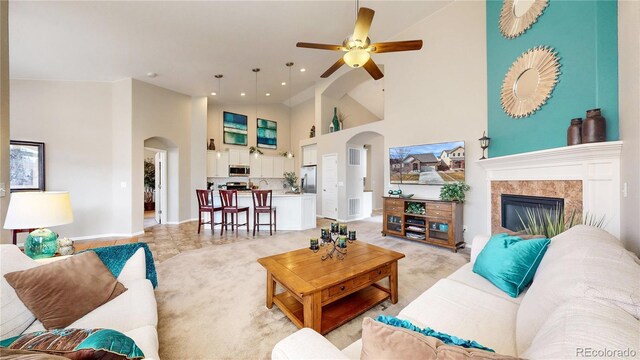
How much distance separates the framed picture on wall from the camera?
430cm

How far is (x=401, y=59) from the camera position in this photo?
4867mm

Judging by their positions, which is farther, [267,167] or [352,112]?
[267,167]

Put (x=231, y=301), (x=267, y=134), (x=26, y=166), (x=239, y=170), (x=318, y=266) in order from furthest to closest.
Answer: (x=267, y=134) < (x=239, y=170) < (x=26, y=166) < (x=231, y=301) < (x=318, y=266)

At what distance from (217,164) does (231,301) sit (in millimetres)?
5788

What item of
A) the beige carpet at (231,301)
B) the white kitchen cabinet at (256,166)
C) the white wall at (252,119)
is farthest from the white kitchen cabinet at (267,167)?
the beige carpet at (231,301)

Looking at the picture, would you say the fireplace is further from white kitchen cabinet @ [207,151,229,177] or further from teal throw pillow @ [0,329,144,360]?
white kitchen cabinet @ [207,151,229,177]

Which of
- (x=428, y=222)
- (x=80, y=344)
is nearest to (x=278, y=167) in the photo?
(x=428, y=222)

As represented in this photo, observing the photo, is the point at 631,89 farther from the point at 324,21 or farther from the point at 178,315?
the point at 178,315

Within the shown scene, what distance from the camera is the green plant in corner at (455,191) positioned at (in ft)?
12.7

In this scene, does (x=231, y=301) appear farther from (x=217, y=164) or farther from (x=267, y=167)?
(x=267, y=167)

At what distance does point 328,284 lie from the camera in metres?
1.69

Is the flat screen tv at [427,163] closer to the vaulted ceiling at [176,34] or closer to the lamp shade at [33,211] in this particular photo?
the vaulted ceiling at [176,34]

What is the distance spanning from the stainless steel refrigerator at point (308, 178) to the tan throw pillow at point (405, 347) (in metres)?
6.71

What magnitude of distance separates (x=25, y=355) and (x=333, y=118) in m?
6.85
